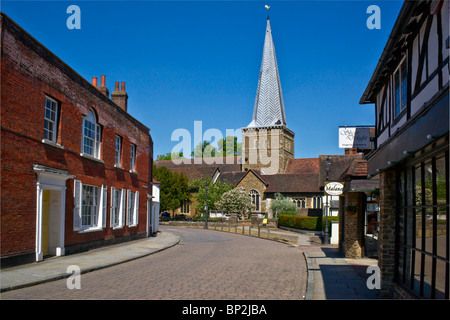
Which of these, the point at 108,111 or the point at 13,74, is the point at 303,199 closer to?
the point at 108,111

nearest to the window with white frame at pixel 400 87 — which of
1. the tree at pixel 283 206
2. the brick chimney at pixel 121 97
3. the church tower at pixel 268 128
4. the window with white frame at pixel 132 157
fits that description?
the window with white frame at pixel 132 157

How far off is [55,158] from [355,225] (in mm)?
12064

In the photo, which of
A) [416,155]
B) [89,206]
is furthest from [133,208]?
[416,155]

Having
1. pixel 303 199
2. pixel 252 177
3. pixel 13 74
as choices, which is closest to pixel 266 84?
pixel 252 177

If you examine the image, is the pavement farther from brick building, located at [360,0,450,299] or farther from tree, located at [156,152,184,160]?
tree, located at [156,152,184,160]

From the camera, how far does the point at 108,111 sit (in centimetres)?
2138

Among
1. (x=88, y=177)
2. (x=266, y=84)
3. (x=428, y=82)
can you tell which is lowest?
(x=88, y=177)

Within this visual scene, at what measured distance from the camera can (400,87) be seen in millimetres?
9500

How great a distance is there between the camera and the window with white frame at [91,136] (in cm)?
1889

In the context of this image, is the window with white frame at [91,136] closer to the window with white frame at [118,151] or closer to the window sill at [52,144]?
the window sill at [52,144]

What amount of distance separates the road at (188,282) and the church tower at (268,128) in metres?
72.1
